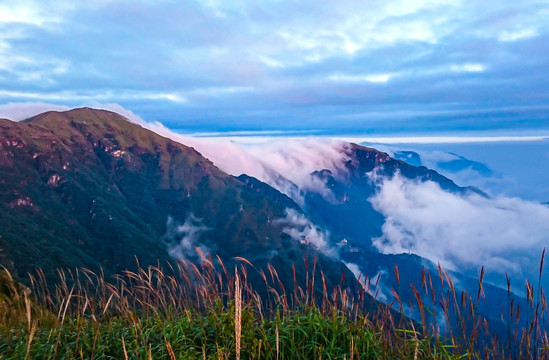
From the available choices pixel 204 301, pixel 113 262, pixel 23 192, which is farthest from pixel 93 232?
pixel 204 301

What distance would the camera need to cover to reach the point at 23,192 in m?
185

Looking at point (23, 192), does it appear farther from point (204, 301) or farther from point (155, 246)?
point (204, 301)

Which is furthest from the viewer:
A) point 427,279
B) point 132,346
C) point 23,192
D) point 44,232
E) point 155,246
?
point 23,192

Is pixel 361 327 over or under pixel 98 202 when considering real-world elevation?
over

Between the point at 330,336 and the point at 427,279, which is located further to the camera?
the point at 330,336

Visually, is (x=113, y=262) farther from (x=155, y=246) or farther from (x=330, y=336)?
(x=330, y=336)

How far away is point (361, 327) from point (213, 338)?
152 centimetres

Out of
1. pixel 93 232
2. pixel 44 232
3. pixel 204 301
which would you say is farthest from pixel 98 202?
pixel 204 301

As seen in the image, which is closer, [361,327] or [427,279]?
[427,279]

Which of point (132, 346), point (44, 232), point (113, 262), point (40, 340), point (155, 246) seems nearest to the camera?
point (132, 346)

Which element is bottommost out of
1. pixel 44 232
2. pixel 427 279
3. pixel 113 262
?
pixel 113 262

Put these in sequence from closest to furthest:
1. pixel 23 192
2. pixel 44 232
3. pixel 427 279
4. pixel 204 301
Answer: pixel 427 279 < pixel 204 301 < pixel 44 232 < pixel 23 192

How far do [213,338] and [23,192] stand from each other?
20600 cm

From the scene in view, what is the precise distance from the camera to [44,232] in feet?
416
